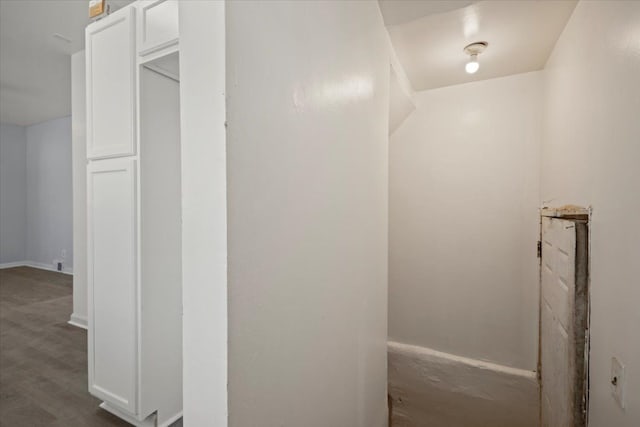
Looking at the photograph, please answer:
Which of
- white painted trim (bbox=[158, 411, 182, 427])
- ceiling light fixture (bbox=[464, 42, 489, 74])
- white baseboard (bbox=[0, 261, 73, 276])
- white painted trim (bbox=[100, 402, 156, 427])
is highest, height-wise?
ceiling light fixture (bbox=[464, 42, 489, 74])

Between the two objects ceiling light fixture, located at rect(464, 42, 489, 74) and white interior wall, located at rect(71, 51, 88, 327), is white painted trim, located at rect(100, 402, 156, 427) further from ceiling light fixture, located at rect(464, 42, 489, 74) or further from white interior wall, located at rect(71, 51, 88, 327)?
ceiling light fixture, located at rect(464, 42, 489, 74)

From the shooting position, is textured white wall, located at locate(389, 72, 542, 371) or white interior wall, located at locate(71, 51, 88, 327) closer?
textured white wall, located at locate(389, 72, 542, 371)

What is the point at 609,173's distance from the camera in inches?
43.5

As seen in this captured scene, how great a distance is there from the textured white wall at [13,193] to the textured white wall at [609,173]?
7784 mm

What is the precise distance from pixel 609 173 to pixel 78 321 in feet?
13.8

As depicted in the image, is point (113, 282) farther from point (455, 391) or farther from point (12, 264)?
point (12, 264)

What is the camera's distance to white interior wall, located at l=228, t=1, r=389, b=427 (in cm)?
62

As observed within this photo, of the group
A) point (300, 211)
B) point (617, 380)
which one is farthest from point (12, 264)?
point (617, 380)

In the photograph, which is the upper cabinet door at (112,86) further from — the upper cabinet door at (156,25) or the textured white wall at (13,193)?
the textured white wall at (13,193)

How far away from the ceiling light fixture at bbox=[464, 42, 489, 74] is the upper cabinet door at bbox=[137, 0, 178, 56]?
179 cm

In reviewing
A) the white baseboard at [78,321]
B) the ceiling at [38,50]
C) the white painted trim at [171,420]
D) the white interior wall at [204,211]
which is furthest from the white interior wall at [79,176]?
the white interior wall at [204,211]

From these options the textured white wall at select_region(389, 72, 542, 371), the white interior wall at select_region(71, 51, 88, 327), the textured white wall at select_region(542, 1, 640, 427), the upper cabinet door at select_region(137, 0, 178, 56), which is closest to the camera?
the textured white wall at select_region(542, 1, 640, 427)

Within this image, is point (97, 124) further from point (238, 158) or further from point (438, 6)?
point (438, 6)

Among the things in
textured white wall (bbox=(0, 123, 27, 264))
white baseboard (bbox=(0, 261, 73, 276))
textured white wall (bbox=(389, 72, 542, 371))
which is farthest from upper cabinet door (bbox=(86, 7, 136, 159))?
textured white wall (bbox=(0, 123, 27, 264))
